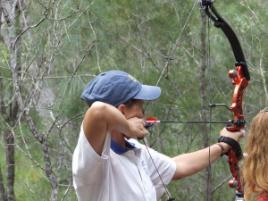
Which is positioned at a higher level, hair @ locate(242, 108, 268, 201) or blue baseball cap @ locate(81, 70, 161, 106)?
blue baseball cap @ locate(81, 70, 161, 106)

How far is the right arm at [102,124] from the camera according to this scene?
6.52ft

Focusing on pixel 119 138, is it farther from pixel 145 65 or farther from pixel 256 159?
pixel 145 65

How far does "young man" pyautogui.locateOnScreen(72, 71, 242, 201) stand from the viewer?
201 cm

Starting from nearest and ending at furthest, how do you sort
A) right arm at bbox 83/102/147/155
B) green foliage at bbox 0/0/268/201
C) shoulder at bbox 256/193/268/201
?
shoulder at bbox 256/193/268/201, right arm at bbox 83/102/147/155, green foliage at bbox 0/0/268/201

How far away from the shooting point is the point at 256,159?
188cm

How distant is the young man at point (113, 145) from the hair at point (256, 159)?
322 millimetres

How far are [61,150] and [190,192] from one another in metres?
0.81

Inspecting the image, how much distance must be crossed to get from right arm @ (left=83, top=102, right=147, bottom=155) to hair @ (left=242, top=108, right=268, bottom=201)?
0.33 m

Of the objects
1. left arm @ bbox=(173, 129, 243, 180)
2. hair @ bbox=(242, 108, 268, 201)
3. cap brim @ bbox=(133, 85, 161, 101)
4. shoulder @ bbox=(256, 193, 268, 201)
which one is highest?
cap brim @ bbox=(133, 85, 161, 101)

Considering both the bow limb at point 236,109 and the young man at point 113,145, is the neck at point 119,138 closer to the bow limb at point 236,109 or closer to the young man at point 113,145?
the young man at point 113,145

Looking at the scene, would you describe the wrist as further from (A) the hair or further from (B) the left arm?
(A) the hair

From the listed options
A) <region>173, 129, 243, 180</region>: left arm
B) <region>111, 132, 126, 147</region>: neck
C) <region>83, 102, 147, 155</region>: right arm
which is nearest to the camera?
<region>83, 102, 147, 155</region>: right arm

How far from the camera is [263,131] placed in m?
1.89

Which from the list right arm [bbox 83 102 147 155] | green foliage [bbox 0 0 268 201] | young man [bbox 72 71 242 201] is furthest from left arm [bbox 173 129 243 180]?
green foliage [bbox 0 0 268 201]
